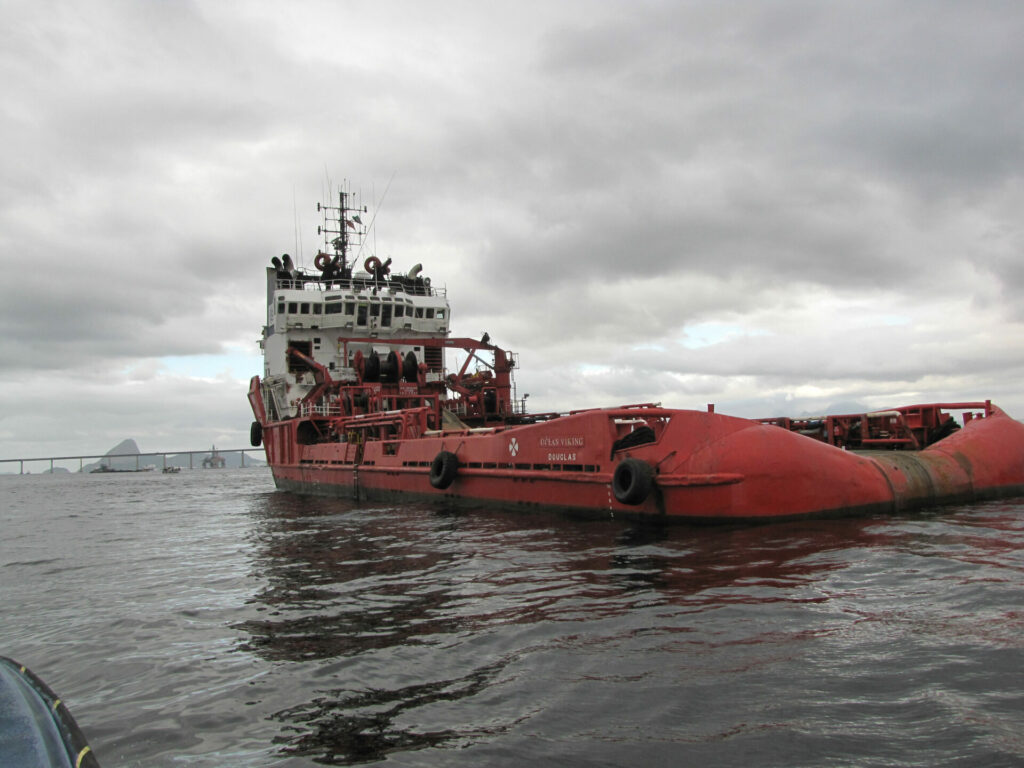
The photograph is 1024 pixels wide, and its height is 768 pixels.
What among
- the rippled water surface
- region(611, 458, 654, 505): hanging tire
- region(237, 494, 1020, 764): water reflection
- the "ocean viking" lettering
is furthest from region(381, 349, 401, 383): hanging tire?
region(611, 458, 654, 505): hanging tire

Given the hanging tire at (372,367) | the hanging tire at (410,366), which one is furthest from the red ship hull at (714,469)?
the hanging tire at (410,366)

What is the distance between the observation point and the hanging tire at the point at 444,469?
1401 centimetres

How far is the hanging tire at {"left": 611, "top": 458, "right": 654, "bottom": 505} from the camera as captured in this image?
31.0 feet

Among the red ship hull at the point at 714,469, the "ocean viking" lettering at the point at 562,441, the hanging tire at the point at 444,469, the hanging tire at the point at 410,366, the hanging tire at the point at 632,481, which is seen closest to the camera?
the red ship hull at the point at 714,469

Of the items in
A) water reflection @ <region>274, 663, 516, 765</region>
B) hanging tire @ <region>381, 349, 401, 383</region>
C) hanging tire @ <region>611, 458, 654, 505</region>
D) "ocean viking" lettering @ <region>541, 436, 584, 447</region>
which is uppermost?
hanging tire @ <region>381, 349, 401, 383</region>

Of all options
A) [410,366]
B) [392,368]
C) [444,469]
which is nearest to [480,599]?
[444,469]

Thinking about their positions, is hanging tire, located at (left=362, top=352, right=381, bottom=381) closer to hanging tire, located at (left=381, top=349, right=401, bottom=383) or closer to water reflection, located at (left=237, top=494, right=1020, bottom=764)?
hanging tire, located at (left=381, top=349, right=401, bottom=383)

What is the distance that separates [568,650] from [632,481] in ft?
16.8

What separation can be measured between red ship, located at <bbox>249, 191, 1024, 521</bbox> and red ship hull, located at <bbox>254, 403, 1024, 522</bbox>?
25 mm

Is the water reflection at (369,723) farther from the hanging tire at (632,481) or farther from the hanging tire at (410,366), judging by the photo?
the hanging tire at (410,366)

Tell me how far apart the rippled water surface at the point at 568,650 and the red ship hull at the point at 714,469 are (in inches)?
22.0

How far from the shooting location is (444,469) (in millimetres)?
14008

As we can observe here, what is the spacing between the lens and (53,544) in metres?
13.0

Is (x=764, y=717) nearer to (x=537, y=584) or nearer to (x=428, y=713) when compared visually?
(x=428, y=713)
